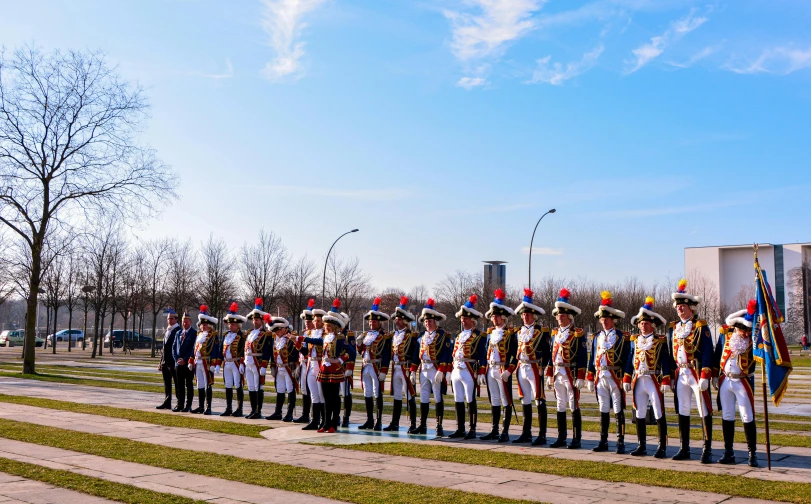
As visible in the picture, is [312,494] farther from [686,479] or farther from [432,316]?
[432,316]

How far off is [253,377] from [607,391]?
23.8 feet

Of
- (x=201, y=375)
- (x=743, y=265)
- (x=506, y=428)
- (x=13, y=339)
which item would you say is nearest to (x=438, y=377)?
(x=506, y=428)

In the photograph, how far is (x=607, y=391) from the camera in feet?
34.1

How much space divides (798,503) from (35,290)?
2617 cm

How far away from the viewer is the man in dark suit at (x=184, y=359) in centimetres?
1573

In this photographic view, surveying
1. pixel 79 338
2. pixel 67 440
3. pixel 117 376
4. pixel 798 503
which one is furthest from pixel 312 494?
pixel 79 338

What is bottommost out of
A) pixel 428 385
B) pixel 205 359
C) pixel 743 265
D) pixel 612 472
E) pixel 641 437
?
pixel 612 472

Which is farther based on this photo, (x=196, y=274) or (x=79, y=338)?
(x=79, y=338)

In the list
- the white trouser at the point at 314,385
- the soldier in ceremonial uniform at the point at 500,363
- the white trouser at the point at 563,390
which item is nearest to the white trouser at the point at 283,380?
the white trouser at the point at 314,385

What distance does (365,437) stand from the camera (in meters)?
12.0

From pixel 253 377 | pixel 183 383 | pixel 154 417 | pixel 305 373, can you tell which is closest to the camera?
pixel 305 373

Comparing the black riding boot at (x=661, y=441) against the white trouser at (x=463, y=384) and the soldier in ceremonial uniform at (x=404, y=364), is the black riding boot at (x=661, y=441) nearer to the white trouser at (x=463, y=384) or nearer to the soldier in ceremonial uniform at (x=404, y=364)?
the white trouser at (x=463, y=384)

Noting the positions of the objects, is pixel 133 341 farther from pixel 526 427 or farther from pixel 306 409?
pixel 526 427

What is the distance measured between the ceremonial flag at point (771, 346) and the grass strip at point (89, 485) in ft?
23.0
